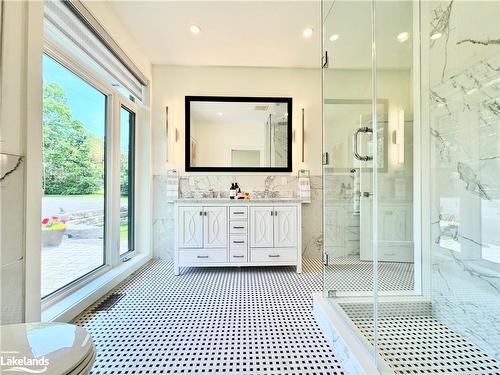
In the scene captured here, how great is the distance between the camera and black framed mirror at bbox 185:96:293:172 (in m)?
3.27

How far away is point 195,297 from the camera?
7.16 feet

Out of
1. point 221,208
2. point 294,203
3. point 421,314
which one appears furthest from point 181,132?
→ point 421,314

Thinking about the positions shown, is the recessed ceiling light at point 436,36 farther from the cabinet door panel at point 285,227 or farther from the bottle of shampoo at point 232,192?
the bottle of shampoo at point 232,192

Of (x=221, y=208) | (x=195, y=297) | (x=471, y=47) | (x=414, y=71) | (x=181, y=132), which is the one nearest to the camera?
(x=471, y=47)

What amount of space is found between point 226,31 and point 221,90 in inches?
32.2

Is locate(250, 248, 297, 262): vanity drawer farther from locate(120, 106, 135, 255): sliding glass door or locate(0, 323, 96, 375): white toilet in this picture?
locate(0, 323, 96, 375): white toilet

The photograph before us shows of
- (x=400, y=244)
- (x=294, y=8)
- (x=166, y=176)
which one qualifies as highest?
(x=294, y=8)

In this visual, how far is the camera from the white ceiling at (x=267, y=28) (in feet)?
7.30

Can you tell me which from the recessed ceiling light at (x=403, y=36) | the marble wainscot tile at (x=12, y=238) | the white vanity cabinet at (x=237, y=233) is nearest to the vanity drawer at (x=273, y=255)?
the white vanity cabinet at (x=237, y=233)

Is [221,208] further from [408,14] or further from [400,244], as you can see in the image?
[408,14]

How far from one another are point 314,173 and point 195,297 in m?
2.14

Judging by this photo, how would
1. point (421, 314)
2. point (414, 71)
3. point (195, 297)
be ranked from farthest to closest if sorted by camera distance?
point (195, 297) → point (414, 71) → point (421, 314)

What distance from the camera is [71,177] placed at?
197 cm

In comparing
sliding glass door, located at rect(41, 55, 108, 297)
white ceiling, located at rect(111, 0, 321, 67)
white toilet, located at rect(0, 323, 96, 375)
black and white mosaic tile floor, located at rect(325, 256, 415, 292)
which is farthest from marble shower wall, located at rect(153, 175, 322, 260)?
white toilet, located at rect(0, 323, 96, 375)
